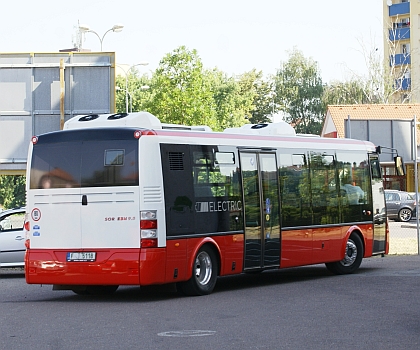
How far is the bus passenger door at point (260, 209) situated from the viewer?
57.1ft

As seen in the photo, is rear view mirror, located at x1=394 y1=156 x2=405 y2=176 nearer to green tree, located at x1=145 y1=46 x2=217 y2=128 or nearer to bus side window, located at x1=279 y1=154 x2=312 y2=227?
bus side window, located at x1=279 y1=154 x2=312 y2=227

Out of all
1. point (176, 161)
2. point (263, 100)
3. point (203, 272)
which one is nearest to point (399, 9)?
point (263, 100)

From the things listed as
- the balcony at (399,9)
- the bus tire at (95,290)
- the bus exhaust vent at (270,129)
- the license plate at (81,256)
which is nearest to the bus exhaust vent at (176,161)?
the license plate at (81,256)

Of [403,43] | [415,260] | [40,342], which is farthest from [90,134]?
[403,43]

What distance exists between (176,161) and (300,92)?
91378mm

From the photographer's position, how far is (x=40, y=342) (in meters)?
10.5

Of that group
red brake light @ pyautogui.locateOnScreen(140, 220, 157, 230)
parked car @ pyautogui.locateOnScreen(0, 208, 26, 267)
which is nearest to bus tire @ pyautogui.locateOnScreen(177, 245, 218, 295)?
red brake light @ pyautogui.locateOnScreen(140, 220, 157, 230)

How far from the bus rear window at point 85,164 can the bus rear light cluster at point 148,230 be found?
51cm

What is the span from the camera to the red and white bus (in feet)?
49.6

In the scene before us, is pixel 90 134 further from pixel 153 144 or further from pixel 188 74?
pixel 188 74

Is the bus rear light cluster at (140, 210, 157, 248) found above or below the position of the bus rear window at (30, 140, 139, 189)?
below

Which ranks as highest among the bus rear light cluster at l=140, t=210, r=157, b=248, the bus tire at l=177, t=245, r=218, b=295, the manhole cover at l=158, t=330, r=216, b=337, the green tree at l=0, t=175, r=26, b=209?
the green tree at l=0, t=175, r=26, b=209

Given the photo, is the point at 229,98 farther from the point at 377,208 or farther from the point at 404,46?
the point at 377,208

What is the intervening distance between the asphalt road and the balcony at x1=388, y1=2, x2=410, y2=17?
81137 millimetres
